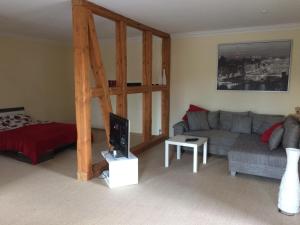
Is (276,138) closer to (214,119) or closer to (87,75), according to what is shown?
(214,119)

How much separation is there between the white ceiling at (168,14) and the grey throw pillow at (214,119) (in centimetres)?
175

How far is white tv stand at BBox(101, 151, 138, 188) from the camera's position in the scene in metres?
3.42

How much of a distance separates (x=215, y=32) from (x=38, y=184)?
4412 millimetres

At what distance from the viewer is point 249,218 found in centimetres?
267

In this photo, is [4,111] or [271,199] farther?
[4,111]

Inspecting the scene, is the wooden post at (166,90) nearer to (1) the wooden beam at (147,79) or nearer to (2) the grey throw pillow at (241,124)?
(1) the wooden beam at (147,79)

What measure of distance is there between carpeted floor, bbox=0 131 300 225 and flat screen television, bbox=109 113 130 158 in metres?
0.48

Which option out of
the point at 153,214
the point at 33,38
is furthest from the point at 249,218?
the point at 33,38

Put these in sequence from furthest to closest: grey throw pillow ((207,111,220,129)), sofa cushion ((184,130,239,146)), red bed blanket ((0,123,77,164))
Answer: grey throw pillow ((207,111,220,129)), sofa cushion ((184,130,239,146)), red bed blanket ((0,123,77,164))

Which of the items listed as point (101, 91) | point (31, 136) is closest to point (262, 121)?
point (101, 91)

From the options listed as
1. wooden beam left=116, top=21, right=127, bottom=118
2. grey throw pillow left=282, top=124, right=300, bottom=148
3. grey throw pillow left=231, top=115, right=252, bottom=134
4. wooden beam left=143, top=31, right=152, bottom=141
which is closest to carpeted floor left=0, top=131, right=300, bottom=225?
grey throw pillow left=282, top=124, right=300, bottom=148

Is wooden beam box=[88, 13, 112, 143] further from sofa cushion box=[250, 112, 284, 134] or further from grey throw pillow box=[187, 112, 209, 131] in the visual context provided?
sofa cushion box=[250, 112, 284, 134]

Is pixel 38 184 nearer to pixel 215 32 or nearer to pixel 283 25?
pixel 215 32

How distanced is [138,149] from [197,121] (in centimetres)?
132
